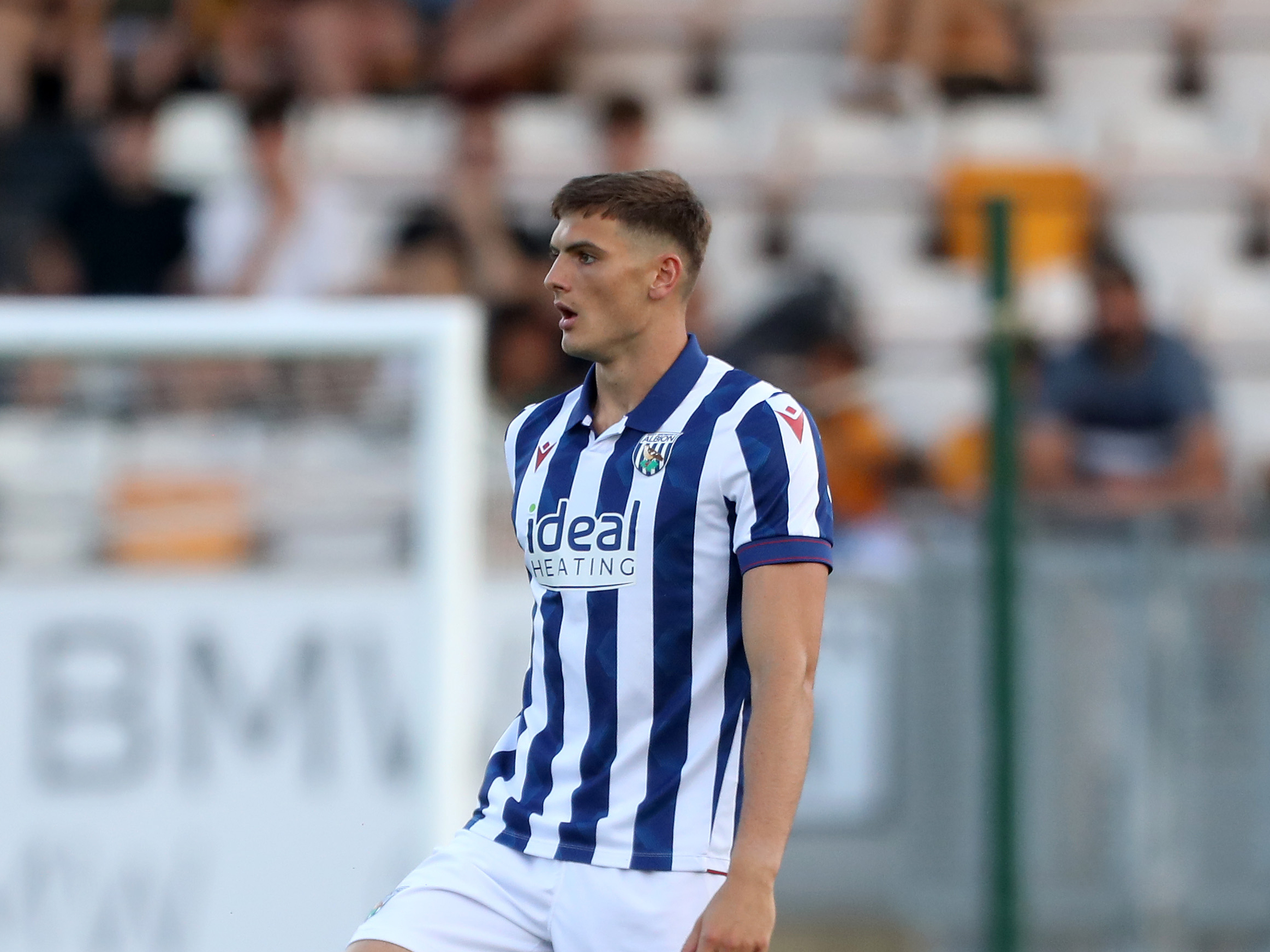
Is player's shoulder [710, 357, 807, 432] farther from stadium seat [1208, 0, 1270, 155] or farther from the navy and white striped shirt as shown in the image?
stadium seat [1208, 0, 1270, 155]

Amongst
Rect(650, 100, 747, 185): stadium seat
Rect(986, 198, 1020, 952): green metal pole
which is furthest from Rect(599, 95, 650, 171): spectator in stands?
Rect(986, 198, 1020, 952): green metal pole

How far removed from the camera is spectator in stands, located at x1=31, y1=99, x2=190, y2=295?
277 inches

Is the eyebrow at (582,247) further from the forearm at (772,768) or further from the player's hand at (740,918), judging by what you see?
the player's hand at (740,918)

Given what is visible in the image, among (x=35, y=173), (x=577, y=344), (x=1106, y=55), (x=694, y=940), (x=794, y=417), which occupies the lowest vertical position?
(x=694, y=940)

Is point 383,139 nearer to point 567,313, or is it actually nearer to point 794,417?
point 567,313

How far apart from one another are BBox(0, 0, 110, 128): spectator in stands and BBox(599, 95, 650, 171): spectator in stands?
2.32 m

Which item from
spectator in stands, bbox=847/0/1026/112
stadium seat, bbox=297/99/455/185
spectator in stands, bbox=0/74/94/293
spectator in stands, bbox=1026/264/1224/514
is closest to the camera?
spectator in stands, bbox=1026/264/1224/514

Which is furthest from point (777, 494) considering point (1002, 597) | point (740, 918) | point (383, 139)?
point (383, 139)

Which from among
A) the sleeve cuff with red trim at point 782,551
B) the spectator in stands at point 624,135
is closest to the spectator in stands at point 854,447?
the spectator in stands at point 624,135

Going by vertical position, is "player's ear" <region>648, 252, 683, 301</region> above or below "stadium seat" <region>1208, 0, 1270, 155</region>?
below

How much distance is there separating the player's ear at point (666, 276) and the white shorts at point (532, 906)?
80 cm

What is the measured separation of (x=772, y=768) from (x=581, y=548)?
0.42m

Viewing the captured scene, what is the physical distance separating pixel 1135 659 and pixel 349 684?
215 centimetres

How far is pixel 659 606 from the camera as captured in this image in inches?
96.9
